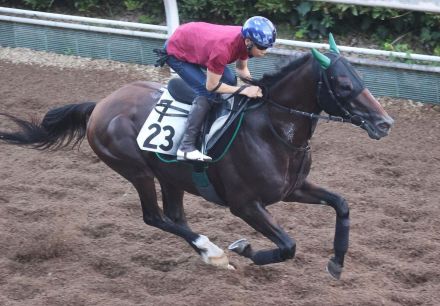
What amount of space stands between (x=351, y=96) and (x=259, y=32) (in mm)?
669

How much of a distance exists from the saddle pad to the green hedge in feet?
12.0

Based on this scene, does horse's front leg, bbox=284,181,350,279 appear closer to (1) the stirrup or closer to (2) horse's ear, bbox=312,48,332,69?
(1) the stirrup

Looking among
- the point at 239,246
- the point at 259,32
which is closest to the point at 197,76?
the point at 259,32

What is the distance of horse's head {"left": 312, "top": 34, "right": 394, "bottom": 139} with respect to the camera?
16.1 ft

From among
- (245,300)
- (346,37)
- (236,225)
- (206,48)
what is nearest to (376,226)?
(236,225)

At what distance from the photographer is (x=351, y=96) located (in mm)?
4961

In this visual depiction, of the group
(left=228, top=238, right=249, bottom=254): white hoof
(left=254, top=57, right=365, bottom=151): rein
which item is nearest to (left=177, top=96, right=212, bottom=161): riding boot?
(left=254, top=57, right=365, bottom=151): rein

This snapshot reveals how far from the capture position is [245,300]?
17.4 ft

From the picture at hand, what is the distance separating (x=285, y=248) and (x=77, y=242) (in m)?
1.77

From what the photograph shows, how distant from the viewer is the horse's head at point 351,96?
16.1ft

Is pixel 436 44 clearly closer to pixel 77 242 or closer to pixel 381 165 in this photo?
pixel 381 165

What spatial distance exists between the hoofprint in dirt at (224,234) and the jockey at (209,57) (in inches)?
38.7

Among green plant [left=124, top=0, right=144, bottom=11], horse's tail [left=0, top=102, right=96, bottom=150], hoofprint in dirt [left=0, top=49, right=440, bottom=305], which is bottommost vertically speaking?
hoofprint in dirt [left=0, top=49, right=440, bottom=305]

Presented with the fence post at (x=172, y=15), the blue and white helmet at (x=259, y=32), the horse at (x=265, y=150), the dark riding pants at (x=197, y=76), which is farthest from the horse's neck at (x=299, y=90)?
the fence post at (x=172, y=15)
